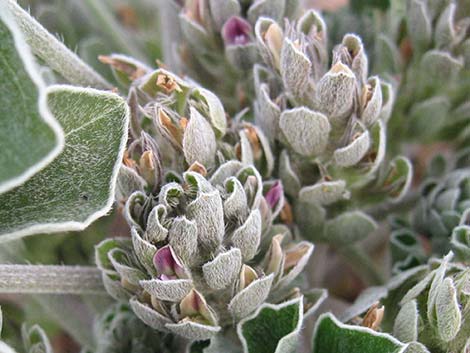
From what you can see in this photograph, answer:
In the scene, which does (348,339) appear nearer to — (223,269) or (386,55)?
(223,269)

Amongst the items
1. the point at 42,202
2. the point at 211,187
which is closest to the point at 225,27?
the point at 211,187

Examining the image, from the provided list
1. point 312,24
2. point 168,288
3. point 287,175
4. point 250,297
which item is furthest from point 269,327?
point 312,24

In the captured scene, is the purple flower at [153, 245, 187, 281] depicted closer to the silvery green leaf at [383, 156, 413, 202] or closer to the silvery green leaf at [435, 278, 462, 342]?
the silvery green leaf at [435, 278, 462, 342]

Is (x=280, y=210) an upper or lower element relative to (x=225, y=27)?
lower

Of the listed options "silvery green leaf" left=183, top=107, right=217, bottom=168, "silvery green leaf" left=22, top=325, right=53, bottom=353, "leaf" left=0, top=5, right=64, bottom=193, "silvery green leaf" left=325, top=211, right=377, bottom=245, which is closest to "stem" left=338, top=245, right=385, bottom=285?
"silvery green leaf" left=325, top=211, right=377, bottom=245

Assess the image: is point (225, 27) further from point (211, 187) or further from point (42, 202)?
point (42, 202)
